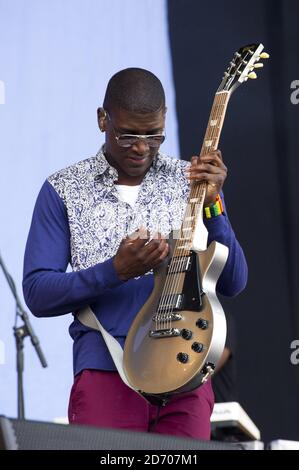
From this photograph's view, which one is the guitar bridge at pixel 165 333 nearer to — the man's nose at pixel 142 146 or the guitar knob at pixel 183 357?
the guitar knob at pixel 183 357

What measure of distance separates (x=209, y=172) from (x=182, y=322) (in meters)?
0.45

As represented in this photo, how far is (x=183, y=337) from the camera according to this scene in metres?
3.27

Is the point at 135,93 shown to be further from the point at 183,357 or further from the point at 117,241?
the point at 183,357

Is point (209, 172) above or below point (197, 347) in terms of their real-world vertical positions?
above

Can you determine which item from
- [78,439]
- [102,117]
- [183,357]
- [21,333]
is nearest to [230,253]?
[183,357]

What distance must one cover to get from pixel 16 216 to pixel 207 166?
2405 millimetres

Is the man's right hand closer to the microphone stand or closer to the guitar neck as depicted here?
the guitar neck

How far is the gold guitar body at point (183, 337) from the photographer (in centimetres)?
320

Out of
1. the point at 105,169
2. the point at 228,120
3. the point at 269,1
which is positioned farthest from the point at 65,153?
the point at 105,169

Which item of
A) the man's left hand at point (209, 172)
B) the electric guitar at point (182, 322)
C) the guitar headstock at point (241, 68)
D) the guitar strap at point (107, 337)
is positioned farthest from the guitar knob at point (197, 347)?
the guitar headstock at point (241, 68)

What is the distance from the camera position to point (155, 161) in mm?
3574

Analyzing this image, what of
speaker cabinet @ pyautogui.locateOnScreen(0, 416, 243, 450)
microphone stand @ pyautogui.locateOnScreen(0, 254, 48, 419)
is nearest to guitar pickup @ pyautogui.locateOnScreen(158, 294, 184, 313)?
speaker cabinet @ pyautogui.locateOnScreen(0, 416, 243, 450)

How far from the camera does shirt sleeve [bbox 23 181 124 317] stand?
3.28 m

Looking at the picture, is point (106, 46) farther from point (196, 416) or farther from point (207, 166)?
point (196, 416)
